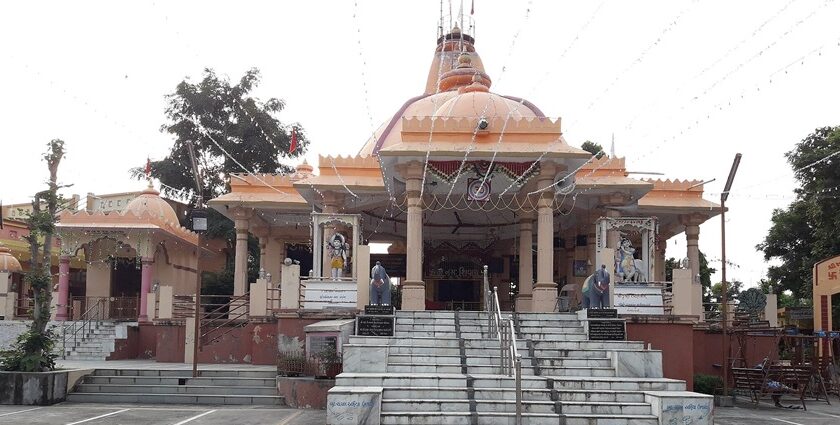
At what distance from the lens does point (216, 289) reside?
29.4m

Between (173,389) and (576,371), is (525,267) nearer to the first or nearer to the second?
(576,371)

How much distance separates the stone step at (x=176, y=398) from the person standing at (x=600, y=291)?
5.70m

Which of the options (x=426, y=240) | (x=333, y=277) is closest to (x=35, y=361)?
(x=333, y=277)

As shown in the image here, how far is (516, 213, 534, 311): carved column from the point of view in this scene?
18.0 meters

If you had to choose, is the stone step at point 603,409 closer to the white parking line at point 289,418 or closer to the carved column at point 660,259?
the white parking line at point 289,418

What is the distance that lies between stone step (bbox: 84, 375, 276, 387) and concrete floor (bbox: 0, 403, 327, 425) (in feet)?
3.54

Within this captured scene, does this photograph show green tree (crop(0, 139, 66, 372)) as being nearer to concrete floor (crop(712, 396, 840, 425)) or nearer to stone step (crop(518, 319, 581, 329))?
stone step (crop(518, 319, 581, 329))

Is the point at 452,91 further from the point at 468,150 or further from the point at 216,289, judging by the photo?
the point at 216,289

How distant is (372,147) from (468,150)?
726cm

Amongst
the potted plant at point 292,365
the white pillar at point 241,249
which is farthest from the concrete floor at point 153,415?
the white pillar at point 241,249

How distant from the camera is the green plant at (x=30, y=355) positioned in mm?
12961

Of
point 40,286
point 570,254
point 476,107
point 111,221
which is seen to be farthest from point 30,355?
point 570,254

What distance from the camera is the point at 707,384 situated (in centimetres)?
1600

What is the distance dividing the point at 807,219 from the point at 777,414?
67.9 feet
